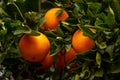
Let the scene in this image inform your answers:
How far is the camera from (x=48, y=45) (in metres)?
0.94

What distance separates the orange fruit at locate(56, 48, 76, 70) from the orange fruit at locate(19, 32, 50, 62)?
0.07 meters

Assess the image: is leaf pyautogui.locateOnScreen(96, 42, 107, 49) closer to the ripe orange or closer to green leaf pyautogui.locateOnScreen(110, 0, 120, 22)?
green leaf pyautogui.locateOnScreen(110, 0, 120, 22)

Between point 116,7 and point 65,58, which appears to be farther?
point 65,58

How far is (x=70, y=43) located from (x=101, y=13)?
0.13 m

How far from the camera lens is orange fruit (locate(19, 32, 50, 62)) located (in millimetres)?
907

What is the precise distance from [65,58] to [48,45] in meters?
0.06

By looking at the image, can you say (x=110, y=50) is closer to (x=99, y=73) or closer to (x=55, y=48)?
(x=99, y=73)

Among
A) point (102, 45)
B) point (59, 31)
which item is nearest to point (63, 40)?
point (59, 31)

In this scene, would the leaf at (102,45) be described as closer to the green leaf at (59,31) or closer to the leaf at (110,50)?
the leaf at (110,50)

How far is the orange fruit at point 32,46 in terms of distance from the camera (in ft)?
2.98

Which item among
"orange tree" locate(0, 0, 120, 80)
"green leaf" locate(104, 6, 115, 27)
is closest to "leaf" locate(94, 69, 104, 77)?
"orange tree" locate(0, 0, 120, 80)

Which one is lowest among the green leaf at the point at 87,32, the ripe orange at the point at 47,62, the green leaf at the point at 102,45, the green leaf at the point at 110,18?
the ripe orange at the point at 47,62

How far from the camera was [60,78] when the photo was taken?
1005mm

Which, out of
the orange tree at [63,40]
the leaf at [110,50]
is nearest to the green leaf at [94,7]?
the orange tree at [63,40]
